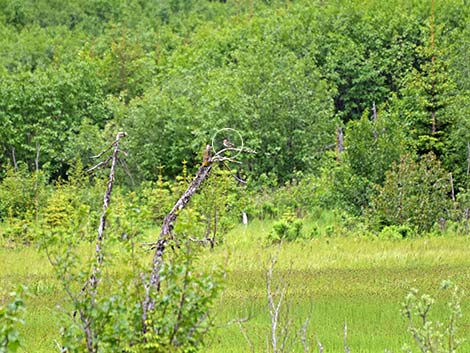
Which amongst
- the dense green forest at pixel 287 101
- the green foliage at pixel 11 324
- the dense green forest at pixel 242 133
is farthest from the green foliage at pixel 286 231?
the green foliage at pixel 11 324

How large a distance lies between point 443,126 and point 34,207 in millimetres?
15725

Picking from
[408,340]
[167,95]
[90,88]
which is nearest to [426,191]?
[408,340]

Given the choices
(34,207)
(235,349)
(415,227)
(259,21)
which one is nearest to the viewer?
(235,349)

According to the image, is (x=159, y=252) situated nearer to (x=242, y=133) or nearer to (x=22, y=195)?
(x=22, y=195)

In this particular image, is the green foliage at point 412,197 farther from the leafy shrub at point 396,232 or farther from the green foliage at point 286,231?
the green foliage at point 286,231

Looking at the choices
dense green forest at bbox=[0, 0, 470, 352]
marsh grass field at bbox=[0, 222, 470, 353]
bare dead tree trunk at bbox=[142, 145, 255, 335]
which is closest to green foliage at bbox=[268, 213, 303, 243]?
dense green forest at bbox=[0, 0, 470, 352]

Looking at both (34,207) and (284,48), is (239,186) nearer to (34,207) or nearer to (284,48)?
(34,207)

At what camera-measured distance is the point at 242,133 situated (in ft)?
128

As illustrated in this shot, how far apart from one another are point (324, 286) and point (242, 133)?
73.5ft

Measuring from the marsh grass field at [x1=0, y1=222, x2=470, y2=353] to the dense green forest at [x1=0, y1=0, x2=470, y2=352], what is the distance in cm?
72

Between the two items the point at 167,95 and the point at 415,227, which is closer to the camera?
the point at 415,227

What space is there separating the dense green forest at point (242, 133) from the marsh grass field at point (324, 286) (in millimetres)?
721

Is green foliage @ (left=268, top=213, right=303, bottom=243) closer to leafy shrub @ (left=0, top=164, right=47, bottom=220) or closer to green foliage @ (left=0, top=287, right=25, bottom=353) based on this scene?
leafy shrub @ (left=0, top=164, right=47, bottom=220)

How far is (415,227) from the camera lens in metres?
26.4
